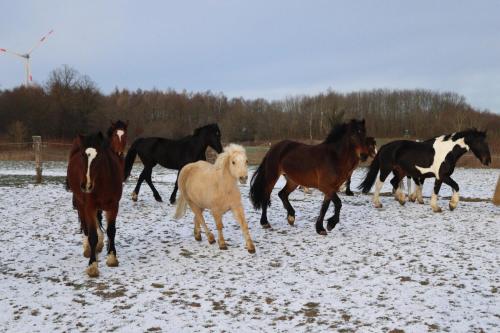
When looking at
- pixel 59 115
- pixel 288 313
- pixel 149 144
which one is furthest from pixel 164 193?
pixel 59 115

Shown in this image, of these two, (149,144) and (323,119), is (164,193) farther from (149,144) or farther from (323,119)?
(323,119)

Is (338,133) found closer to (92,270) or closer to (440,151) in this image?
(440,151)

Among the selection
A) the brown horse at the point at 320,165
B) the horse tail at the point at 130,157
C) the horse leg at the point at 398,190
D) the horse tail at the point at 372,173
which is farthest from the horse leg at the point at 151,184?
the horse leg at the point at 398,190

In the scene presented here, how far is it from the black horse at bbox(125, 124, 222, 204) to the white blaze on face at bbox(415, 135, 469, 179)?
470cm

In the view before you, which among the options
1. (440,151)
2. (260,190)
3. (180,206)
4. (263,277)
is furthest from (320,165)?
(440,151)

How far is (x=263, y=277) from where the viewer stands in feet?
15.8

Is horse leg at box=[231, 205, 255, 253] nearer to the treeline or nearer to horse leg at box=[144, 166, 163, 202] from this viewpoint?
horse leg at box=[144, 166, 163, 202]

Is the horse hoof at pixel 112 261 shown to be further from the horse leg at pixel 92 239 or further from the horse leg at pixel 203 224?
the horse leg at pixel 203 224

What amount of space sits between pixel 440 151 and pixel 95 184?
7095 mm

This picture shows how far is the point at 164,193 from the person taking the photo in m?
11.0

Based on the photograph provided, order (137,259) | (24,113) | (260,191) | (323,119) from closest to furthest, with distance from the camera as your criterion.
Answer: (137,259)
(260,191)
(24,113)
(323,119)

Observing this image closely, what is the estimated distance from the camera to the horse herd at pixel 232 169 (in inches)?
197

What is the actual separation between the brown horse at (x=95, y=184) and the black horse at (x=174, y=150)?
4063 mm

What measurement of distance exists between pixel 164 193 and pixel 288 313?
7.72m
